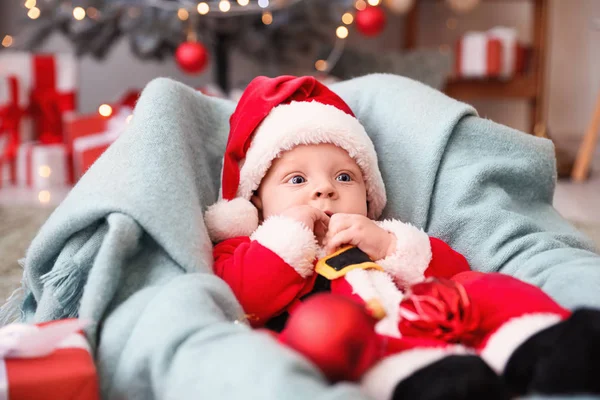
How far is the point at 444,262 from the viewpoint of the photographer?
0.93 meters

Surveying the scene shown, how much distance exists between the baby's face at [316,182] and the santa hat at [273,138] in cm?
1

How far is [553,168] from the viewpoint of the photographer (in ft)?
3.55

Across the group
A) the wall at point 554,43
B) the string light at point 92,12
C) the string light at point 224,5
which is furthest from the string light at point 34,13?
the wall at point 554,43

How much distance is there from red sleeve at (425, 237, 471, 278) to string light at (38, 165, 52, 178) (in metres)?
1.80

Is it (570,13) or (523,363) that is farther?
(570,13)

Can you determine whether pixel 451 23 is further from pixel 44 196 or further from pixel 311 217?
pixel 311 217

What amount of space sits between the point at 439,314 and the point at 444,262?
0.21 meters

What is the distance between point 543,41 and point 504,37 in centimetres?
18

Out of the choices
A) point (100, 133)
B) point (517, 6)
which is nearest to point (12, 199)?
point (100, 133)

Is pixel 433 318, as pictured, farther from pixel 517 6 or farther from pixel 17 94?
pixel 517 6

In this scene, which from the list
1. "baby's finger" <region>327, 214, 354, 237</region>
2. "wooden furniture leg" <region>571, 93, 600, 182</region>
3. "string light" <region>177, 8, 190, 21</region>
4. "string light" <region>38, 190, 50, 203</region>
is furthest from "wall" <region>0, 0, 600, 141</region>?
"baby's finger" <region>327, 214, 354, 237</region>

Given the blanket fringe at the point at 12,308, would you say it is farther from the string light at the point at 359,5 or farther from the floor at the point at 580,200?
the string light at the point at 359,5

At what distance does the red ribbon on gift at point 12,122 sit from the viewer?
7.99ft

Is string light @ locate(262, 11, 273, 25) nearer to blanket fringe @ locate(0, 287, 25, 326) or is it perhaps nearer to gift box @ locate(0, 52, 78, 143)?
gift box @ locate(0, 52, 78, 143)
